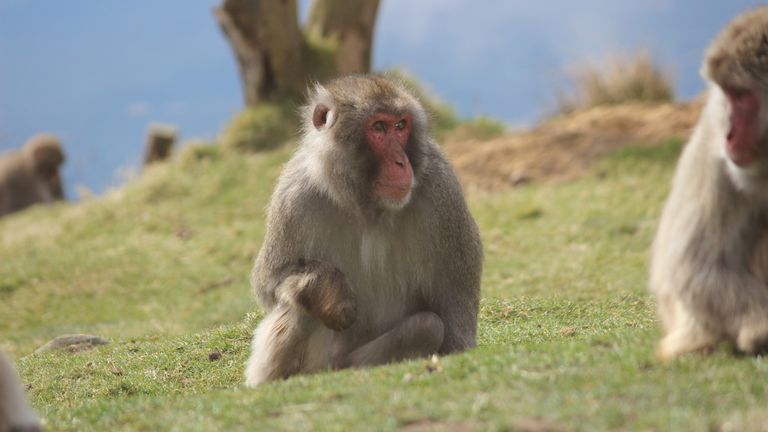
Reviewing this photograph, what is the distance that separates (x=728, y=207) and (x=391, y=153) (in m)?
1.93

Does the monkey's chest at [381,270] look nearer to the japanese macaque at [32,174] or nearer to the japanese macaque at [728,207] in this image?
the japanese macaque at [728,207]

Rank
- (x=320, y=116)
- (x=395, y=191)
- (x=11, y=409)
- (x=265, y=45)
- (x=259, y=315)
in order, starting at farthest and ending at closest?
(x=265, y=45)
(x=259, y=315)
(x=320, y=116)
(x=395, y=191)
(x=11, y=409)

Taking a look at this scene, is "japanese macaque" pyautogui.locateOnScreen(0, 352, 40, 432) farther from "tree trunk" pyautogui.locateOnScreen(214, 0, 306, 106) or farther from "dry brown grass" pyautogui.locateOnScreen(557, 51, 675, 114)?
"dry brown grass" pyautogui.locateOnScreen(557, 51, 675, 114)

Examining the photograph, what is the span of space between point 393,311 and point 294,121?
13494 mm

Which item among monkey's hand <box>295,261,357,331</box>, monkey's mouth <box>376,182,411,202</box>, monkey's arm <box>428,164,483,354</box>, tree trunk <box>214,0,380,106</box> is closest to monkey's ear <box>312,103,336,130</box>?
monkey's mouth <box>376,182,411,202</box>

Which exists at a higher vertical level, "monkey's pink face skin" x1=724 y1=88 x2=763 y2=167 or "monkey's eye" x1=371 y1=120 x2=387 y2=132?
"monkey's pink face skin" x1=724 y1=88 x2=763 y2=167

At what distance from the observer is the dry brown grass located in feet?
66.8

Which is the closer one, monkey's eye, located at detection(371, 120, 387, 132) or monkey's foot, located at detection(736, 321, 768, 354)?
monkey's foot, located at detection(736, 321, 768, 354)

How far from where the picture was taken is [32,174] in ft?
79.3

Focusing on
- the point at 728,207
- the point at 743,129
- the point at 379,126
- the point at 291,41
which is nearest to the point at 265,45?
the point at 291,41

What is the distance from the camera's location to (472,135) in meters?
19.6

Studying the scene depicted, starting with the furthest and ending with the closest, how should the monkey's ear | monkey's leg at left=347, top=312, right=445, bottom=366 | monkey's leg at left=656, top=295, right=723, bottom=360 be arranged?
the monkey's ear, monkey's leg at left=347, top=312, right=445, bottom=366, monkey's leg at left=656, top=295, right=723, bottom=360

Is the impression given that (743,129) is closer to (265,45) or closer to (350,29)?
(265,45)

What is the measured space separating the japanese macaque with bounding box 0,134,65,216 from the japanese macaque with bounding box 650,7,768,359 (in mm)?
20093
